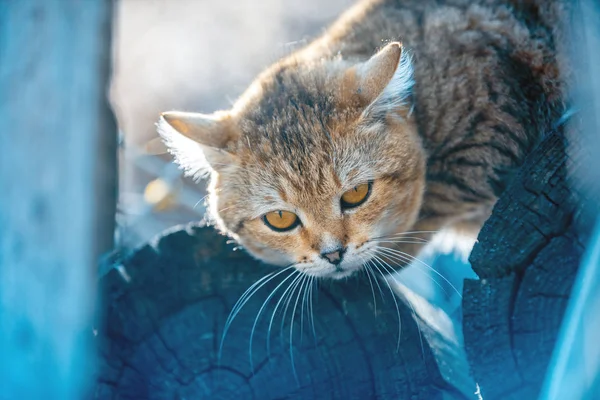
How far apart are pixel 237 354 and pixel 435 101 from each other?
57.2 inches

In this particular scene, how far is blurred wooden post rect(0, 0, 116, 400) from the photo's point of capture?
2.09 metres

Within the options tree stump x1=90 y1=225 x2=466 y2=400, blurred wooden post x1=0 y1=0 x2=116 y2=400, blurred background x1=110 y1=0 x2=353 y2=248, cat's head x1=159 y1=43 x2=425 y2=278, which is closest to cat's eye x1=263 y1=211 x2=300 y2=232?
cat's head x1=159 y1=43 x2=425 y2=278

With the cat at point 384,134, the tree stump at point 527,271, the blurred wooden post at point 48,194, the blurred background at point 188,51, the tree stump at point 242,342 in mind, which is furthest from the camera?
the blurred background at point 188,51

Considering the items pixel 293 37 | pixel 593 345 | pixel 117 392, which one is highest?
pixel 293 37

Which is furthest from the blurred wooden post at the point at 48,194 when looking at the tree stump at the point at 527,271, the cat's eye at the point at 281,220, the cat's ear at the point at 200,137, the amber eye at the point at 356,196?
the tree stump at the point at 527,271

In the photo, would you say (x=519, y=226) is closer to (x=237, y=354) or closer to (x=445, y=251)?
(x=237, y=354)

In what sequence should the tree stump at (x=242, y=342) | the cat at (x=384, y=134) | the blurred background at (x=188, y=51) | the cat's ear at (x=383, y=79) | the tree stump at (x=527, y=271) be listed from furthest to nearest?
the blurred background at (x=188, y=51), the cat at (x=384, y=134), the cat's ear at (x=383, y=79), the tree stump at (x=242, y=342), the tree stump at (x=527, y=271)

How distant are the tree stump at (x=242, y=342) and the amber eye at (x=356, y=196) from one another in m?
0.37

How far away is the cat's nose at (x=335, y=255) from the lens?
90.2 inches

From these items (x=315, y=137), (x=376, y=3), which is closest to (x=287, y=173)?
(x=315, y=137)

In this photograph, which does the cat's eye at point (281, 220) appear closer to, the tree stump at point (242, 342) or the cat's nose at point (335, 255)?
the cat's nose at point (335, 255)

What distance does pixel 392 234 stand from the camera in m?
2.52

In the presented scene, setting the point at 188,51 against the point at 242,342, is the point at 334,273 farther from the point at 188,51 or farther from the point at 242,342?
the point at 188,51

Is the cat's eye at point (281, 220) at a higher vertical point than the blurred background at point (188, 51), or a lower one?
lower
